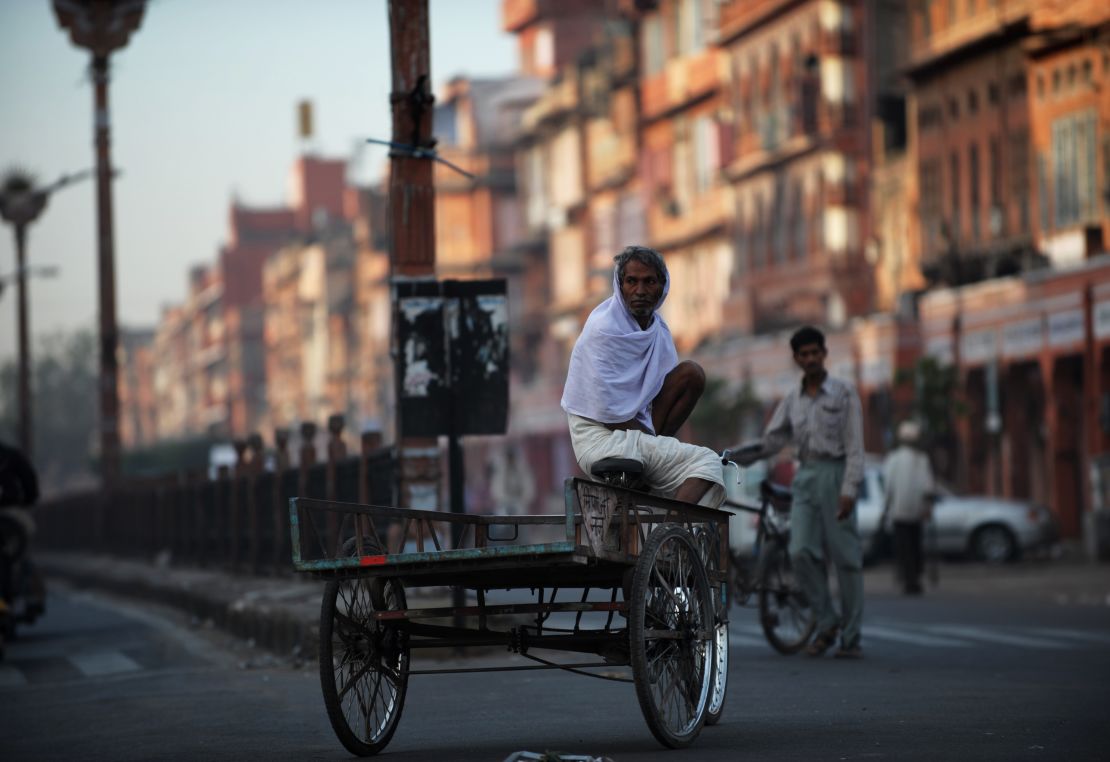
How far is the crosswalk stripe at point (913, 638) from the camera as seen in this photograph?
18398mm

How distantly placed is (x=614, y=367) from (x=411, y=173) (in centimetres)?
709

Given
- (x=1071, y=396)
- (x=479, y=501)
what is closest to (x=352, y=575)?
(x=1071, y=396)

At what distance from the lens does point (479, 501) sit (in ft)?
240

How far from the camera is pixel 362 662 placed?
9914mm

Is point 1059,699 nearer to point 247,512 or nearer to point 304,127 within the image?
point 247,512

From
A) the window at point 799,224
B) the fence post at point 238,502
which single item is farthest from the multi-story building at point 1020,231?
the fence post at point 238,502

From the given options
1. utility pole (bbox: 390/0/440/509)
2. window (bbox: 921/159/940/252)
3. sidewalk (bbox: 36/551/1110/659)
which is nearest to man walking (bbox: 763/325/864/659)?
sidewalk (bbox: 36/551/1110/659)

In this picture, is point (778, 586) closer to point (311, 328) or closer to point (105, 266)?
point (105, 266)

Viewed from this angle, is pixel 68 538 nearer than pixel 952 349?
No

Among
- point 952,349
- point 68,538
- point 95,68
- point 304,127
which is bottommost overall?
point 68,538

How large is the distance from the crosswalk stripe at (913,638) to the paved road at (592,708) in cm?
4

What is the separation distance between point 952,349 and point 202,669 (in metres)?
37.1

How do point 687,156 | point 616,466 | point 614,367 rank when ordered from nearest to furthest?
1. point 616,466
2. point 614,367
3. point 687,156

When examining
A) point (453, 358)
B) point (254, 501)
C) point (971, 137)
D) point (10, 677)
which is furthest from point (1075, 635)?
point (971, 137)
